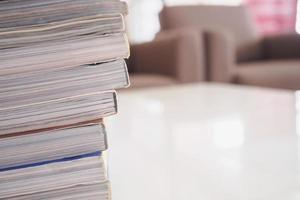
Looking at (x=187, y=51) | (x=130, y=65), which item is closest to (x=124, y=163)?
Result: (x=187, y=51)

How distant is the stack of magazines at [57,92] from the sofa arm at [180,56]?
1.69 meters

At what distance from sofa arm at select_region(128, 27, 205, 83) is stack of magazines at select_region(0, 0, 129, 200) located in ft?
5.53

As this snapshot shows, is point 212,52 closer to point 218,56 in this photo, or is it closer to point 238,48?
point 218,56

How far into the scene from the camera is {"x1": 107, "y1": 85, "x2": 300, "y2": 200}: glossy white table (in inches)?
12.8

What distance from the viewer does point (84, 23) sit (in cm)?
23

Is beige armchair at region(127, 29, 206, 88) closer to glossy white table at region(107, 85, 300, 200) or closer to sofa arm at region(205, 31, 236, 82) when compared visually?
sofa arm at region(205, 31, 236, 82)

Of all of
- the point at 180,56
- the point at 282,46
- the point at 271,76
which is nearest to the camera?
the point at 180,56

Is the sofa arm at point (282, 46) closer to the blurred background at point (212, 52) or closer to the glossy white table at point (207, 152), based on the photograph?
the blurred background at point (212, 52)

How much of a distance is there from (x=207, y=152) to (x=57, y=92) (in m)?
0.25

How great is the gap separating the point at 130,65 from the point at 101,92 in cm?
211

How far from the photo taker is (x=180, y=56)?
193cm

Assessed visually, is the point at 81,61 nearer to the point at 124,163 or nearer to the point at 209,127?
the point at 124,163

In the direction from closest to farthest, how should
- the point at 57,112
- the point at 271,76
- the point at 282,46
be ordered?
the point at 57,112 < the point at 271,76 < the point at 282,46

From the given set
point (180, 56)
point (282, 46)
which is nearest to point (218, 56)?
point (180, 56)
